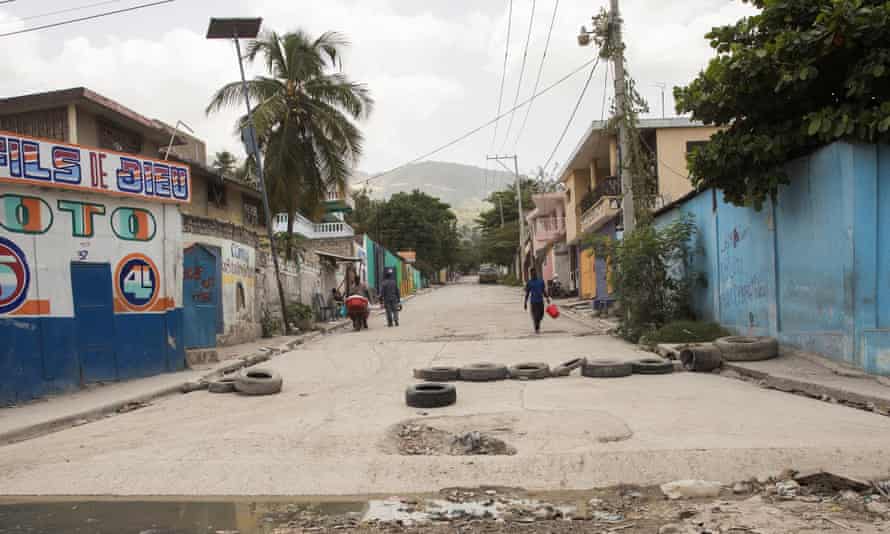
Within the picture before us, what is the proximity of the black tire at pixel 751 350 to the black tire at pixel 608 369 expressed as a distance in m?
1.70

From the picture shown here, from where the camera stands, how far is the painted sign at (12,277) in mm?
9328

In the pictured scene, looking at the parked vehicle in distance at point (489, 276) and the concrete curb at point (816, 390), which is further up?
the parked vehicle in distance at point (489, 276)

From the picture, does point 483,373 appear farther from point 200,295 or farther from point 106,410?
point 200,295

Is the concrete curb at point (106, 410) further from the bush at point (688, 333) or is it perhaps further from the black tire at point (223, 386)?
the bush at point (688, 333)

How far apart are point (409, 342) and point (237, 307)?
180 inches

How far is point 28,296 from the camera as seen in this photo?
378 inches

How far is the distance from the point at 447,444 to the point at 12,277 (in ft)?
23.0

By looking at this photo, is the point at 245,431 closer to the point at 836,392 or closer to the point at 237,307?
the point at 836,392

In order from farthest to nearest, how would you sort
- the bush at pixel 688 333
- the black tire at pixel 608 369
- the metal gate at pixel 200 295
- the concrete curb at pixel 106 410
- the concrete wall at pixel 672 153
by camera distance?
the concrete wall at pixel 672 153 < the metal gate at pixel 200 295 < the bush at pixel 688 333 < the black tire at pixel 608 369 < the concrete curb at pixel 106 410

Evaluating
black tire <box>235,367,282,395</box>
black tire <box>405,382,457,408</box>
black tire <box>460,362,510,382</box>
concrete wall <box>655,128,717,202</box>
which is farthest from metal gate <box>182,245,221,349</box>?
concrete wall <box>655,128,717,202</box>

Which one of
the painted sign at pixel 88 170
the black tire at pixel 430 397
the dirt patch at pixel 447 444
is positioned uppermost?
the painted sign at pixel 88 170

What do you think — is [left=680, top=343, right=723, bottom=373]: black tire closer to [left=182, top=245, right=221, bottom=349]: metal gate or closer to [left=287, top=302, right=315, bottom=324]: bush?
[left=182, top=245, right=221, bottom=349]: metal gate

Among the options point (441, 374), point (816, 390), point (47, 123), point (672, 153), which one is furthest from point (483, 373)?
point (672, 153)

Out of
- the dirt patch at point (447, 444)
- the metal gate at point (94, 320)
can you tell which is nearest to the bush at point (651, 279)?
the dirt patch at point (447, 444)
